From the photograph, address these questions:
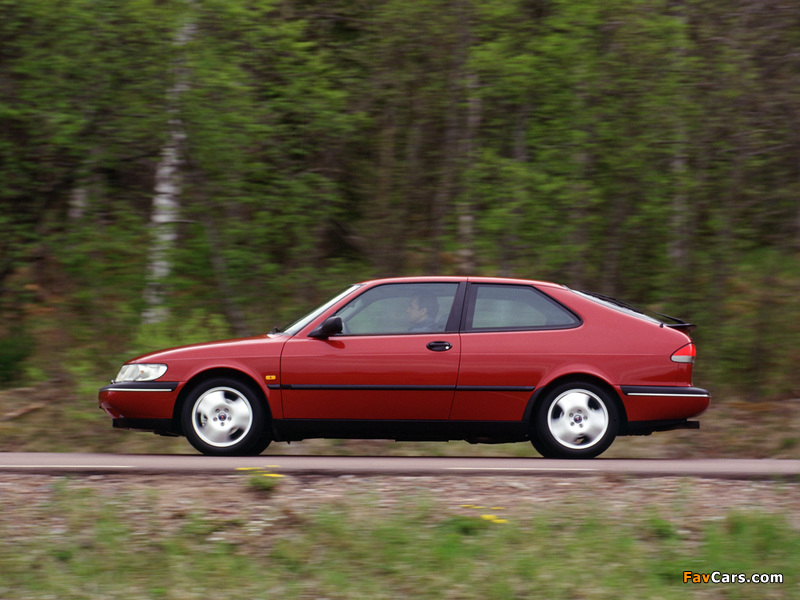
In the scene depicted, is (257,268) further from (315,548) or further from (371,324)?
(315,548)

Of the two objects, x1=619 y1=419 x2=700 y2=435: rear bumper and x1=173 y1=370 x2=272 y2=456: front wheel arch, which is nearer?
x1=619 y1=419 x2=700 y2=435: rear bumper

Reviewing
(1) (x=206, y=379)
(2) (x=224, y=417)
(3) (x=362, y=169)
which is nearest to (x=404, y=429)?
(2) (x=224, y=417)

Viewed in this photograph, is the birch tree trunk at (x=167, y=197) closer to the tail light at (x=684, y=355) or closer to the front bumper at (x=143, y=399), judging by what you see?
the front bumper at (x=143, y=399)

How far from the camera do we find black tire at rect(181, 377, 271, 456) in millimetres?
7926

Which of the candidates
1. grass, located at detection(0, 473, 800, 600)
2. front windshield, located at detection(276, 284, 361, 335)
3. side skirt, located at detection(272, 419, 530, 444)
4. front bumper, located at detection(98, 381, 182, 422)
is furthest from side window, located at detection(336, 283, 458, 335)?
grass, located at detection(0, 473, 800, 600)

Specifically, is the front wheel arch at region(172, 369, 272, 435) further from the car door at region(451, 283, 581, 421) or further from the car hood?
the car door at region(451, 283, 581, 421)

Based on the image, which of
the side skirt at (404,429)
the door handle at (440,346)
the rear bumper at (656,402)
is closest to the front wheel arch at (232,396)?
the side skirt at (404,429)

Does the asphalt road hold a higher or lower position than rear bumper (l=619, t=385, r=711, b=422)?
lower

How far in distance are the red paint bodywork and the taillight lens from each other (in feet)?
0.13

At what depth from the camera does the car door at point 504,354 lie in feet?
25.5

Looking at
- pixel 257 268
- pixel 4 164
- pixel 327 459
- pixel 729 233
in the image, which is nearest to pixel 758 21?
pixel 729 233

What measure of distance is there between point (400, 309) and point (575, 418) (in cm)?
167

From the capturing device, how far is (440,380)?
7.79 m

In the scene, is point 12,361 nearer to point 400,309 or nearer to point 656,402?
point 400,309
